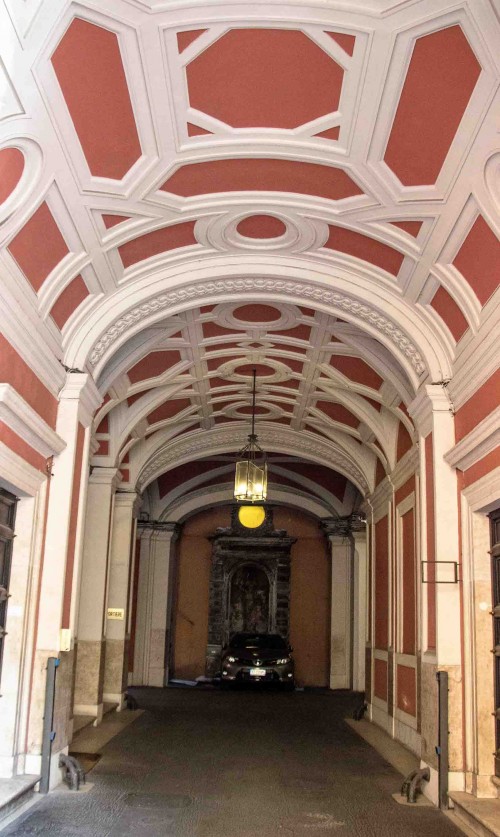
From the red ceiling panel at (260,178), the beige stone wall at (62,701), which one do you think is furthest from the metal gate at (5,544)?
the red ceiling panel at (260,178)

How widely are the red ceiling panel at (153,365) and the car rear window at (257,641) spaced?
850cm

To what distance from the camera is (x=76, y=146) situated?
5.58m

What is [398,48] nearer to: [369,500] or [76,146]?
[76,146]

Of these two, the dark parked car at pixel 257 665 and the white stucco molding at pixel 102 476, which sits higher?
the white stucco molding at pixel 102 476

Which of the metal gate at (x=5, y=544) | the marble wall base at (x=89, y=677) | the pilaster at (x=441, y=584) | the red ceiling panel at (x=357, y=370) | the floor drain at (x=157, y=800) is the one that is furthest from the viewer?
the marble wall base at (x=89, y=677)

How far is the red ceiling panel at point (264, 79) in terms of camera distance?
4977 millimetres

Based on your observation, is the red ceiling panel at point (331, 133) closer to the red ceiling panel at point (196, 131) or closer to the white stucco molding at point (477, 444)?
the red ceiling panel at point (196, 131)

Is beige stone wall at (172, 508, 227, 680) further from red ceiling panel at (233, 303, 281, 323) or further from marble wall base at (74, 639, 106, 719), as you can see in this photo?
red ceiling panel at (233, 303, 281, 323)

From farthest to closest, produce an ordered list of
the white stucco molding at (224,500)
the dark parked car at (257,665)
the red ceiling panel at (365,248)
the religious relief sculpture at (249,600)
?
the religious relief sculpture at (249,600), the white stucco molding at (224,500), the dark parked car at (257,665), the red ceiling panel at (365,248)

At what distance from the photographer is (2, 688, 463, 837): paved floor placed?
591 centimetres

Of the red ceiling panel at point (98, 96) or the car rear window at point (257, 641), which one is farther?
the car rear window at point (257, 641)

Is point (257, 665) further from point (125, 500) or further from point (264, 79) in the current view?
point (264, 79)

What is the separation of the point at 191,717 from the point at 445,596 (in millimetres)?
6085

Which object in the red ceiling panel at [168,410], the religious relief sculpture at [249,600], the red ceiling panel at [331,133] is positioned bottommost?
the religious relief sculpture at [249,600]
